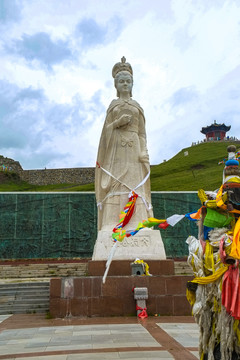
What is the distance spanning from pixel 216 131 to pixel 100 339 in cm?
7833

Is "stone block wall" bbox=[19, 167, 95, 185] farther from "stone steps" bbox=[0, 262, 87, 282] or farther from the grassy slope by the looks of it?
"stone steps" bbox=[0, 262, 87, 282]

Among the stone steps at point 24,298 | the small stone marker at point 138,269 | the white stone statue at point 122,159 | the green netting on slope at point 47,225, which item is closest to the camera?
the small stone marker at point 138,269

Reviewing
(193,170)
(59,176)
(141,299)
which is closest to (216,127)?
(193,170)

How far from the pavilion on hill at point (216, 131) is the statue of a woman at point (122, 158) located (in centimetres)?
7059

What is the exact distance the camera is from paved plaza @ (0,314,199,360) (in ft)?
14.4

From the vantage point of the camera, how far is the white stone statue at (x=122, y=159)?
33.7 ft

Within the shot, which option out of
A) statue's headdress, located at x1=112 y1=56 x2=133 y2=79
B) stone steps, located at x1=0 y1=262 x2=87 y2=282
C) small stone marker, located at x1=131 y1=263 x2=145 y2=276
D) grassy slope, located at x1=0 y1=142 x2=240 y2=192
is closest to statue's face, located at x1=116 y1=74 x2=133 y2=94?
statue's headdress, located at x1=112 y1=56 x2=133 y2=79

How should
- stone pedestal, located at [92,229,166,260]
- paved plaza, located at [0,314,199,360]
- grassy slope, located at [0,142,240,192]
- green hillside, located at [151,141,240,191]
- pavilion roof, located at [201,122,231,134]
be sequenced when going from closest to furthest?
1. paved plaza, located at [0,314,199,360]
2. stone pedestal, located at [92,229,166,260]
3. green hillside, located at [151,141,240,191]
4. grassy slope, located at [0,142,240,192]
5. pavilion roof, located at [201,122,231,134]

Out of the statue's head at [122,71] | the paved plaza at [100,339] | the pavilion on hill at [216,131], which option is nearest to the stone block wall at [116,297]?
the paved plaza at [100,339]

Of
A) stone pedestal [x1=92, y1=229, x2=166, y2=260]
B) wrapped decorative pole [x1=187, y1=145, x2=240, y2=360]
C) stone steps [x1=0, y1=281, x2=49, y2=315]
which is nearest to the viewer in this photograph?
wrapped decorative pole [x1=187, y1=145, x2=240, y2=360]

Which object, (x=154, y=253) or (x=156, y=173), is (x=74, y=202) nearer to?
(x=154, y=253)

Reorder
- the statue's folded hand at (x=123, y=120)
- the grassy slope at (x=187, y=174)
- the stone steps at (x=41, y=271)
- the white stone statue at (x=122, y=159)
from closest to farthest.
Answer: the white stone statue at (x=122, y=159) < the statue's folded hand at (x=123, y=120) < the stone steps at (x=41, y=271) < the grassy slope at (x=187, y=174)

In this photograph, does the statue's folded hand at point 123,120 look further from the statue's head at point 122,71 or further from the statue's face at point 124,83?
the statue's head at point 122,71

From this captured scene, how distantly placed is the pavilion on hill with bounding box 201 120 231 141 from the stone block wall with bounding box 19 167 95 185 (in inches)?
1330
